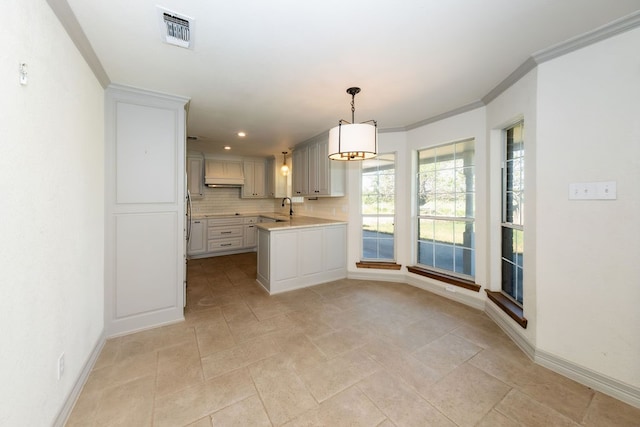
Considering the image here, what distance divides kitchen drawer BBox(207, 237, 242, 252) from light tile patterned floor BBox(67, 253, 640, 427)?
2.95m

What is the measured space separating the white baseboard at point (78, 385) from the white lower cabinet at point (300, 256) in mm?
1794

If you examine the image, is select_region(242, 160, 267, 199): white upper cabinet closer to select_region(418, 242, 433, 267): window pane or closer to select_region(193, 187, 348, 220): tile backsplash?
select_region(193, 187, 348, 220): tile backsplash

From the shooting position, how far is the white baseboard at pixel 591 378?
1618 millimetres

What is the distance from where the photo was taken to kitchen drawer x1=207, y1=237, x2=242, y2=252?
18.6 feet

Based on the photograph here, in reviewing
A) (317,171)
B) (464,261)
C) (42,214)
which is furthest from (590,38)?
(42,214)

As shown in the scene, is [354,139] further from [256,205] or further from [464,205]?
[256,205]

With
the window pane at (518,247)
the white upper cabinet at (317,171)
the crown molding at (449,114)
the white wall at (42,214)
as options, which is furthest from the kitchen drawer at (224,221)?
the window pane at (518,247)

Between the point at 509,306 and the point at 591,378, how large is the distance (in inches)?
28.3

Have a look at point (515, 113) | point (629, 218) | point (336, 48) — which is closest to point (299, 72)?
point (336, 48)

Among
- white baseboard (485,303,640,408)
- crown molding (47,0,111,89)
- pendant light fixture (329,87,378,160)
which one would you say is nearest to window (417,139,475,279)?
white baseboard (485,303,640,408)

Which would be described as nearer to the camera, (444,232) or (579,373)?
(579,373)

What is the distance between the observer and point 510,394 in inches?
66.3

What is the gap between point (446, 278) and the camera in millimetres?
3295

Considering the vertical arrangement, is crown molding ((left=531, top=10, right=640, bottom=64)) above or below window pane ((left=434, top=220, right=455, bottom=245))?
above
